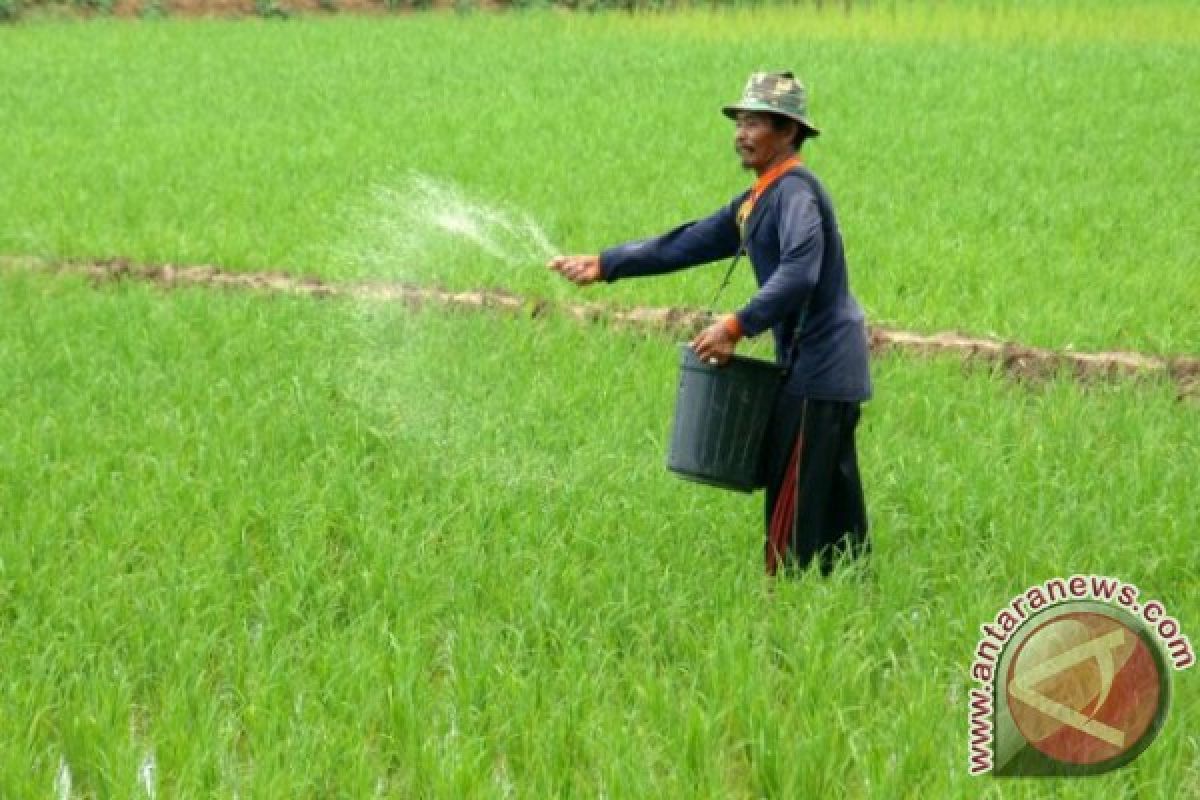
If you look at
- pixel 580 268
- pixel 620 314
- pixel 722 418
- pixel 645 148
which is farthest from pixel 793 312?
pixel 645 148

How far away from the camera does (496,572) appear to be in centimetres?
374

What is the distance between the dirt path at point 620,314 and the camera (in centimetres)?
588

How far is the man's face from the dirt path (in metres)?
2.61

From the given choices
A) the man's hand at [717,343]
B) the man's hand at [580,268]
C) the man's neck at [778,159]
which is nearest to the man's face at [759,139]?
the man's neck at [778,159]

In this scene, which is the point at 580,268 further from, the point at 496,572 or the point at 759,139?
the point at 496,572

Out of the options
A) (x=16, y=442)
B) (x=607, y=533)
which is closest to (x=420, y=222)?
(x=16, y=442)

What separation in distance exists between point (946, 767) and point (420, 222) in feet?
22.7

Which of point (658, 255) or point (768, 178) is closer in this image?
point (768, 178)

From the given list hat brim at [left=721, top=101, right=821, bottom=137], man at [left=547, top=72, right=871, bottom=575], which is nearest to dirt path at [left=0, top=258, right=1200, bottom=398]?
man at [left=547, top=72, right=871, bottom=575]

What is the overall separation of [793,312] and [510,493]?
1.16 metres

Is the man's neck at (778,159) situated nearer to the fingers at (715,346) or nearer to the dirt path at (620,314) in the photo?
the fingers at (715,346)

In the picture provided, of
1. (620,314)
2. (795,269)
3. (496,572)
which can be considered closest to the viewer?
(795,269)

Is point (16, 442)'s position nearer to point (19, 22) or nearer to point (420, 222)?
point (420, 222)

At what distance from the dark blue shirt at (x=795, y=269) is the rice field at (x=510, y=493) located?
1.63 ft
